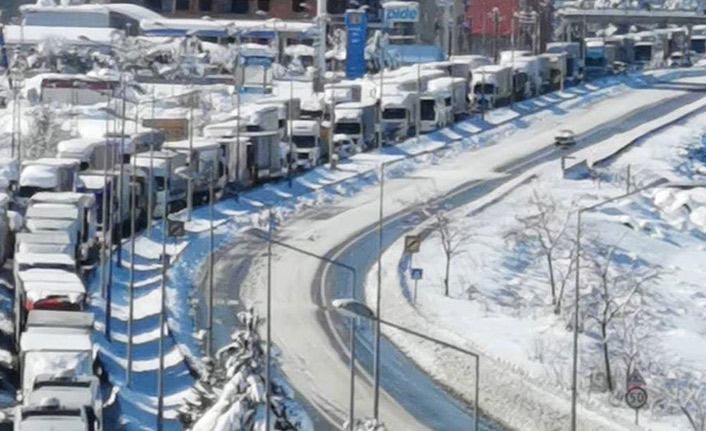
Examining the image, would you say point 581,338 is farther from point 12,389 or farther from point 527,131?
point 527,131

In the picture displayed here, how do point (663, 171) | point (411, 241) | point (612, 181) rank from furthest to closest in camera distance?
1. point (663, 171)
2. point (612, 181)
3. point (411, 241)

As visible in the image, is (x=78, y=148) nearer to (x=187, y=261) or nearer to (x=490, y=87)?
(x=187, y=261)

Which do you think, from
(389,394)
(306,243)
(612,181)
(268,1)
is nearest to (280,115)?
(612,181)

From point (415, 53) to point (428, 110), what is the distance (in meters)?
22.8

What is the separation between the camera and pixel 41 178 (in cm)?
4459

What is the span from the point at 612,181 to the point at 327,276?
17798mm

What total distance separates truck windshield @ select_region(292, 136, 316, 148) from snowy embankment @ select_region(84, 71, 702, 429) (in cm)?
81

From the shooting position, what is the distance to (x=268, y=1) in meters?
97.4

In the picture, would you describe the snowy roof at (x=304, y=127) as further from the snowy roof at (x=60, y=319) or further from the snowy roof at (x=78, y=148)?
the snowy roof at (x=60, y=319)

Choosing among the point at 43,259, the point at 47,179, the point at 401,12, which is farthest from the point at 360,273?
the point at 401,12

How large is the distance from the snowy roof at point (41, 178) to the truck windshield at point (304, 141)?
14708mm

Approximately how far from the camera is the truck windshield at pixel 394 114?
6506 centimetres

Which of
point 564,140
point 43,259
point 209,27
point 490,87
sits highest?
point 209,27

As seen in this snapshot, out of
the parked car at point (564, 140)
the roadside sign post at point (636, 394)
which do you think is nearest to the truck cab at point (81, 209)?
the roadside sign post at point (636, 394)
